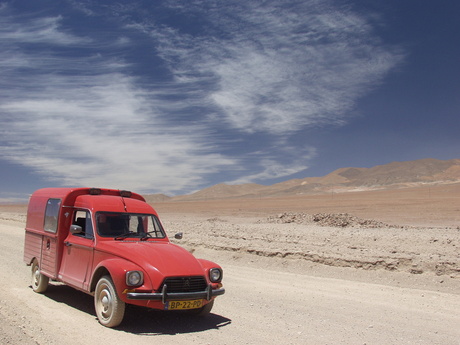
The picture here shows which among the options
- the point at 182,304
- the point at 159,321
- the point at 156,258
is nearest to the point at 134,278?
the point at 156,258

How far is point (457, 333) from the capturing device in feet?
24.3

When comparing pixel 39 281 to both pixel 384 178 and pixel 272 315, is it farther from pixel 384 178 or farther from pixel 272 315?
pixel 384 178

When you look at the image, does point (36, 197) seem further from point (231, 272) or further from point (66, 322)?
point (231, 272)

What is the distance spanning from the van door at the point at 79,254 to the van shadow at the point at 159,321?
647 mm

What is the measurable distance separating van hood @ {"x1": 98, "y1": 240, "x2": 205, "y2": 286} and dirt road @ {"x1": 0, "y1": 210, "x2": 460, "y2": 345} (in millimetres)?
938

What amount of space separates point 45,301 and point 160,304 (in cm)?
353

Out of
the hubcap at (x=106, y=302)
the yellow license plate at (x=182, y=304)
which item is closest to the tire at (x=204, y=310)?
the yellow license plate at (x=182, y=304)

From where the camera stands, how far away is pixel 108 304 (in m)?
7.06

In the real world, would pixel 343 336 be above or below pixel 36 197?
below

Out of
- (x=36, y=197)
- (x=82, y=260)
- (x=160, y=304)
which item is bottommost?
(x=160, y=304)

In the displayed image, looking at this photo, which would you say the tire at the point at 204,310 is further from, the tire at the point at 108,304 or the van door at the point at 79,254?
the van door at the point at 79,254

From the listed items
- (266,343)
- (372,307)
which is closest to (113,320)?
(266,343)

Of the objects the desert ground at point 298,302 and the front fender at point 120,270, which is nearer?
the front fender at point 120,270

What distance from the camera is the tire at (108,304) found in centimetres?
689
